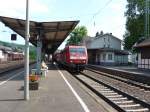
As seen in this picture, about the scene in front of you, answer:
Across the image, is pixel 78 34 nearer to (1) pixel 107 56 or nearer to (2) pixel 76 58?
(1) pixel 107 56

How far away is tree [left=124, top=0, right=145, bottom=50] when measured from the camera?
3009 inches

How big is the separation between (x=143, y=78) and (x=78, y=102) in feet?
42.2

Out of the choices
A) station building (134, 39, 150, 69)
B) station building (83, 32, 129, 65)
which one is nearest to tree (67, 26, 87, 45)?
station building (83, 32, 129, 65)

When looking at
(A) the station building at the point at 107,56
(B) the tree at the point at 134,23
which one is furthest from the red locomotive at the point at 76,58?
(B) the tree at the point at 134,23

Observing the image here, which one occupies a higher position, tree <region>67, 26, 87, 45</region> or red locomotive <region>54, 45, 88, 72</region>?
tree <region>67, 26, 87, 45</region>

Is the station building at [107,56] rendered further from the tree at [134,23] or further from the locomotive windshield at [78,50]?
the locomotive windshield at [78,50]

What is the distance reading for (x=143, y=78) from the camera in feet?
84.4

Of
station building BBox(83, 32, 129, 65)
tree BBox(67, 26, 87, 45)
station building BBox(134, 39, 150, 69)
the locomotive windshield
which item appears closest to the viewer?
the locomotive windshield

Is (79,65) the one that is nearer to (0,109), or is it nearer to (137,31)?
(0,109)

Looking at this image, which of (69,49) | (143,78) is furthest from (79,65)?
(143,78)

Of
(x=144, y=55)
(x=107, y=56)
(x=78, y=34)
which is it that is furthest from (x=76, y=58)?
(x=78, y=34)

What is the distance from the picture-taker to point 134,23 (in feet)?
254

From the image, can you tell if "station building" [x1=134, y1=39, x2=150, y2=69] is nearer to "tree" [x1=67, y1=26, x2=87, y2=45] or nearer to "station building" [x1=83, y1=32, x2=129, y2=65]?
"station building" [x1=83, y1=32, x2=129, y2=65]

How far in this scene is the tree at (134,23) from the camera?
76.4m
